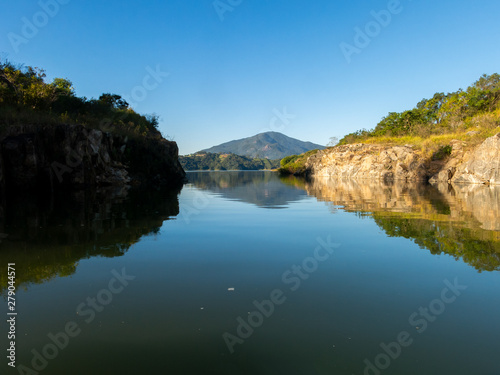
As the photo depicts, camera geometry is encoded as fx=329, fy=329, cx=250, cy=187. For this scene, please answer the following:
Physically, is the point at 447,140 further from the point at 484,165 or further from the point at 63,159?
the point at 63,159

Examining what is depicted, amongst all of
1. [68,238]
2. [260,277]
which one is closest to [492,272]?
[260,277]

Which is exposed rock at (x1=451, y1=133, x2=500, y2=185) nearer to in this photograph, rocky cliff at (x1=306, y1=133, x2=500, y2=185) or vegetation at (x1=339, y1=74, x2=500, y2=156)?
rocky cliff at (x1=306, y1=133, x2=500, y2=185)

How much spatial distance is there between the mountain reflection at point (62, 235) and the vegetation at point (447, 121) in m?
45.9

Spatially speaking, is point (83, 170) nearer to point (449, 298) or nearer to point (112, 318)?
point (112, 318)

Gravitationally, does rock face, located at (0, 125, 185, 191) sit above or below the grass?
below

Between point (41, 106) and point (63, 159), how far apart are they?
954 centimetres

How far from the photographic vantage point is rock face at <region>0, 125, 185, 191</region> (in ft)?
80.4

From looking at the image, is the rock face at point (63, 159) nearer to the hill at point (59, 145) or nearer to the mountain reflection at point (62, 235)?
the hill at point (59, 145)

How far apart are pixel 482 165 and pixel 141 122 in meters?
48.4

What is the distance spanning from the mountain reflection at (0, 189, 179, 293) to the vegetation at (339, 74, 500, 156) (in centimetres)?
4593

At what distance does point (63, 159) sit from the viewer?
28344 mm

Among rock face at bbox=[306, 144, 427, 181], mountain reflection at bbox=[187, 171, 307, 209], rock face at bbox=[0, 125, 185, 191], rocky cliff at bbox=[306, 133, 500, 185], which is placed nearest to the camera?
mountain reflection at bbox=[187, 171, 307, 209]

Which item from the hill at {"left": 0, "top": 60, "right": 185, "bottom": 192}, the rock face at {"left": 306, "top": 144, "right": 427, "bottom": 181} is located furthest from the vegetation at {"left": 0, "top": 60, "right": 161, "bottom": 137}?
the rock face at {"left": 306, "top": 144, "right": 427, "bottom": 181}

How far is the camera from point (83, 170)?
97.2 ft
